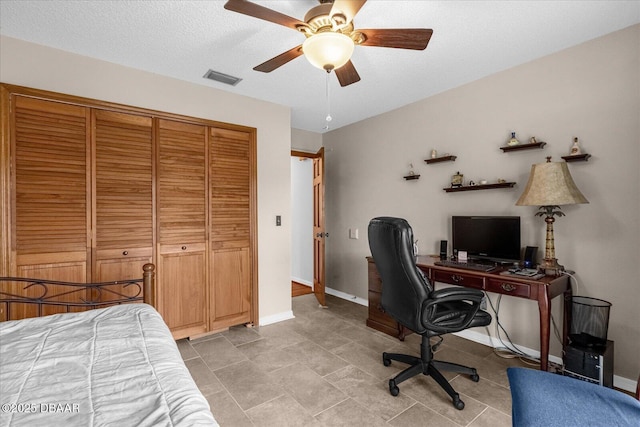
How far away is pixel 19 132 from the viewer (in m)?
2.35

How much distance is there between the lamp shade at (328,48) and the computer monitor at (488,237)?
205 centimetres

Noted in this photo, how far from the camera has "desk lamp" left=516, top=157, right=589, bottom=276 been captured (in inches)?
88.2

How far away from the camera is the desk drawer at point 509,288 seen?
226 centimetres

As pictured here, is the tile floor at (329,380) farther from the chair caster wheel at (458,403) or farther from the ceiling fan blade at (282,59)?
the ceiling fan blade at (282,59)

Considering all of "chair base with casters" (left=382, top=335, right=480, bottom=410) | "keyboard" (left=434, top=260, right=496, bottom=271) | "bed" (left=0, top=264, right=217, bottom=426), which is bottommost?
"chair base with casters" (left=382, top=335, right=480, bottom=410)

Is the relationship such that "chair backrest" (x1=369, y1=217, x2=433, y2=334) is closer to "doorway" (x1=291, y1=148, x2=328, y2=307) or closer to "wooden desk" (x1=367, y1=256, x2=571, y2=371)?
"wooden desk" (x1=367, y1=256, x2=571, y2=371)

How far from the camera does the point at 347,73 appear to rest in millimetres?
2119

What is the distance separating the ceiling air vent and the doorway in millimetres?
1585

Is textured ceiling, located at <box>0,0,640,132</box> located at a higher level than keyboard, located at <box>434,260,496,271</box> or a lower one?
higher

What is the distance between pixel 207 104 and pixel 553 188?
3.22 meters

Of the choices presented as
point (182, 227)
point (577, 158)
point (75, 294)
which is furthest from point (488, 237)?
point (75, 294)

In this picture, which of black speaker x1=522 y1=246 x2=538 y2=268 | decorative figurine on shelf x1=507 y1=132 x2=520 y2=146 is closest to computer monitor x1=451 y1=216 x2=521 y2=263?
black speaker x1=522 y1=246 x2=538 y2=268

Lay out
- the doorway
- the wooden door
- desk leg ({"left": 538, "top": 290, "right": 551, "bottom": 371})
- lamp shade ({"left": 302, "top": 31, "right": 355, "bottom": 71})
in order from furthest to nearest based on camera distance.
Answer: the doorway, the wooden door, desk leg ({"left": 538, "top": 290, "right": 551, "bottom": 371}), lamp shade ({"left": 302, "top": 31, "right": 355, "bottom": 71})

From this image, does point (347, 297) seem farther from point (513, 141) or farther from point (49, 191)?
point (49, 191)
